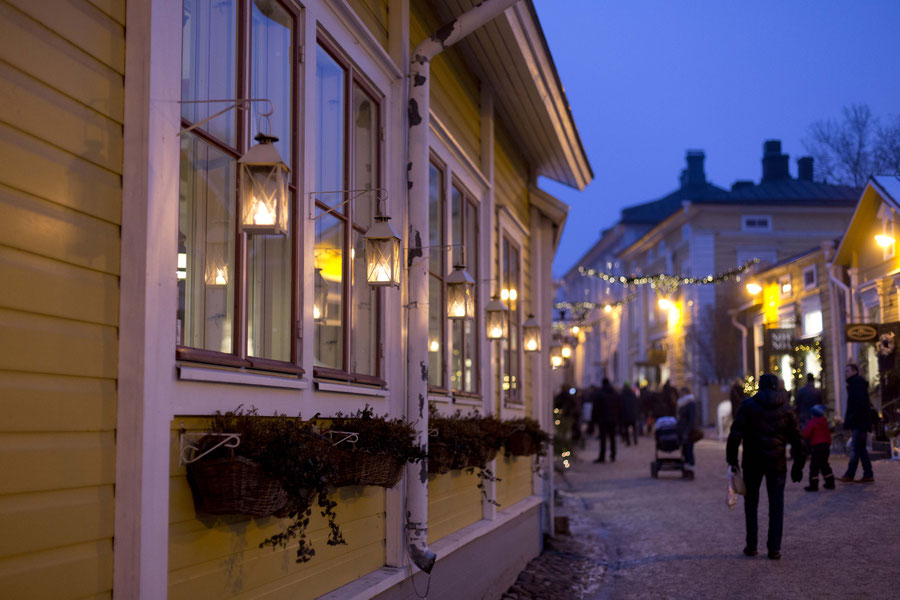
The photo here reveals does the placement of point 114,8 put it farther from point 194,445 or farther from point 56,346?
point 194,445

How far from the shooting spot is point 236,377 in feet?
14.2

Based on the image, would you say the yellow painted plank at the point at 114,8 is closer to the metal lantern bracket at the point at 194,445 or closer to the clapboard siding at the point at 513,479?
the metal lantern bracket at the point at 194,445

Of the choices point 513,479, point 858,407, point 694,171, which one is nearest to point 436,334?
point 513,479

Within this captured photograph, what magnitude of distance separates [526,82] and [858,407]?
782 cm

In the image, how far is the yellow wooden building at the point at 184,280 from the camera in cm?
319

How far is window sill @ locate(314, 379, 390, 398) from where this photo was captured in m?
5.33

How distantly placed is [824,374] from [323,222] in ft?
73.0

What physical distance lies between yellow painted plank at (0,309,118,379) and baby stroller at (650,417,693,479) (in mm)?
16580

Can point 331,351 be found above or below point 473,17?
below

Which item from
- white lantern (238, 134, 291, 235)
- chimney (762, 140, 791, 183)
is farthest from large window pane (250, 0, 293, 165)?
chimney (762, 140, 791, 183)

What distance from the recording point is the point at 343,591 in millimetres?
5461

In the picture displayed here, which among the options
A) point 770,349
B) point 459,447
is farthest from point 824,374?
point 459,447

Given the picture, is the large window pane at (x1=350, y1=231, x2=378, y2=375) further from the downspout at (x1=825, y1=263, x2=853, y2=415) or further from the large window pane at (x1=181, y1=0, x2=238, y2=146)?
the downspout at (x1=825, y1=263, x2=853, y2=415)

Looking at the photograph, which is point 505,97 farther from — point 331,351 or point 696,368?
point 696,368
